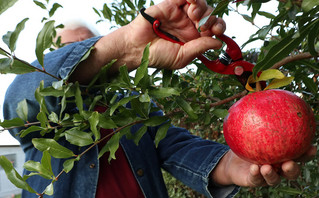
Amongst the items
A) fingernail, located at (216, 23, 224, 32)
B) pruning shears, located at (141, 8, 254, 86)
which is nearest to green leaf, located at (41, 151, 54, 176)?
pruning shears, located at (141, 8, 254, 86)

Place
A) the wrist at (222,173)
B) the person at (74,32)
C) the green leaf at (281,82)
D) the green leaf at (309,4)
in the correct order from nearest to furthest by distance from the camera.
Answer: the green leaf at (309,4) → the green leaf at (281,82) → the wrist at (222,173) → the person at (74,32)

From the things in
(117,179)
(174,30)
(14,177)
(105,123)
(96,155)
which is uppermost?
(174,30)

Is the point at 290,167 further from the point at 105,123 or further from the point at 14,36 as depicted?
the point at 14,36

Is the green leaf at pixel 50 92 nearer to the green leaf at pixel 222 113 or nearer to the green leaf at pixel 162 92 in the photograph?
the green leaf at pixel 162 92

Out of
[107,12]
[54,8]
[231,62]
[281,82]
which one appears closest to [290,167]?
[281,82]

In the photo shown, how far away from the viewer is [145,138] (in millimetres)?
1596

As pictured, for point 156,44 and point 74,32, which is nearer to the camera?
point 156,44

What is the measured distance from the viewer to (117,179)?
4.48 ft

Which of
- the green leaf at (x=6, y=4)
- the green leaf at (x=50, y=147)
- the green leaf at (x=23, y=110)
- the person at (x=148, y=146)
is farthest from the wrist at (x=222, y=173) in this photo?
the green leaf at (x=6, y=4)

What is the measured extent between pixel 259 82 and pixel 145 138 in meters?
0.88

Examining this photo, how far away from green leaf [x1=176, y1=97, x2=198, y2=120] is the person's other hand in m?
0.15

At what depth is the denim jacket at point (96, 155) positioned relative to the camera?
3.35 feet

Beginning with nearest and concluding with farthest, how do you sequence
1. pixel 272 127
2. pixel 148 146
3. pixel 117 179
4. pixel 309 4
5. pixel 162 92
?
pixel 309 4 < pixel 272 127 < pixel 162 92 < pixel 117 179 < pixel 148 146

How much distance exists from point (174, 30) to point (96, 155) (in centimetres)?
70
